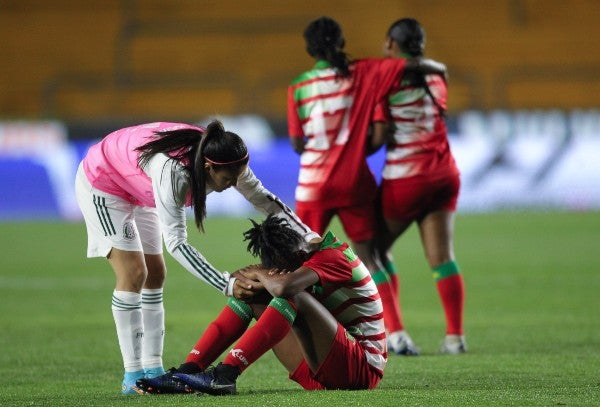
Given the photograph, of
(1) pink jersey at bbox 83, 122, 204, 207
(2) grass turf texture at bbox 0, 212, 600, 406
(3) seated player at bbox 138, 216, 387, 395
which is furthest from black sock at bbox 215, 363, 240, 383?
(1) pink jersey at bbox 83, 122, 204, 207

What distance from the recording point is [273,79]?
26.4 meters

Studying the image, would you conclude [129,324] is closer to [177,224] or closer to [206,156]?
[177,224]

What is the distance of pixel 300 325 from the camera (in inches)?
219

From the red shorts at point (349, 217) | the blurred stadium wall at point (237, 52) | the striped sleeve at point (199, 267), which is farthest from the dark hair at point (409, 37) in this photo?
the blurred stadium wall at point (237, 52)

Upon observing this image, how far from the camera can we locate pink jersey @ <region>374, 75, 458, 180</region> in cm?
788

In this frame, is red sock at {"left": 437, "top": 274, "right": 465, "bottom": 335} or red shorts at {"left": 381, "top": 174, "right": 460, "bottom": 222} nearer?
red sock at {"left": 437, "top": 274, "right": 465, "bottom": 335}

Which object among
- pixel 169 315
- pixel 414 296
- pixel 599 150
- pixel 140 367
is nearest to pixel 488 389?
pixel 140 367

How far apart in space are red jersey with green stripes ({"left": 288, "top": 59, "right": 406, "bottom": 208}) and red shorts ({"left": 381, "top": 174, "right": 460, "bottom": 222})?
0.19m

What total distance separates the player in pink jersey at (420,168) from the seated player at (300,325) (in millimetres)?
2054

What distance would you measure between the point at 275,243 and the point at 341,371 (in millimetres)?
704

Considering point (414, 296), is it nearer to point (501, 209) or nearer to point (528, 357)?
point (528, 357)

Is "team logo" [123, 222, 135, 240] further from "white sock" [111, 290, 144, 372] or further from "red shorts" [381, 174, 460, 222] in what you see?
"red shorts" [381, 174, 460, 222]

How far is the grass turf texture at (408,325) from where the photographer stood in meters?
5.70

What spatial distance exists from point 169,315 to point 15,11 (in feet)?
67.1
